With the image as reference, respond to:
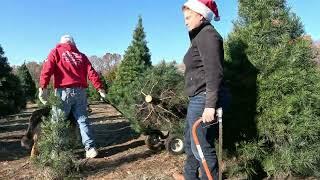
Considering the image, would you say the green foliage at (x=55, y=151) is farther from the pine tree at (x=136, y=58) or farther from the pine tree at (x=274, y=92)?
the pine tree at (x=136, y=58)

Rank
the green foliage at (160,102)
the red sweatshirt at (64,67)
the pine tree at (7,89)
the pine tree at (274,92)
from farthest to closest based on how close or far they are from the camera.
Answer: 1. the pine tree at (7,89)
2. the red sweatshirt at (64,67)
3. the green foliage at (160,102)
4. the pine tree at (274,92)

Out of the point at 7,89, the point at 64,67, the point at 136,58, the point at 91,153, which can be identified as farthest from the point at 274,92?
the point at 136,58

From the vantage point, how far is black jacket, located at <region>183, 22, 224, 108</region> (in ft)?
14.5

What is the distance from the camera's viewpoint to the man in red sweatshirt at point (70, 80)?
7273 mm

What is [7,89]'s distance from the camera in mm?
11164

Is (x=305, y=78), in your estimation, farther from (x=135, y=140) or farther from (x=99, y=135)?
(x=99, y=135)

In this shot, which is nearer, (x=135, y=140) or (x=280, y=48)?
(x=280, y=48)

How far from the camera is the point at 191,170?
510 centimetres

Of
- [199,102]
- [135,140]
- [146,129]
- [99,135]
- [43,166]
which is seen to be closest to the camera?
[199,102]

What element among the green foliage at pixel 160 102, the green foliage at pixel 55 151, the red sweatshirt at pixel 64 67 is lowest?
the green foliage at pixel 55 151

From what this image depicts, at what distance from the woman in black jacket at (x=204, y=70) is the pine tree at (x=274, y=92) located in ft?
2.93

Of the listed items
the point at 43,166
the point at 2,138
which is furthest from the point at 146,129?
the point at 2,138

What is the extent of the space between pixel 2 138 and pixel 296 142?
24.9ft

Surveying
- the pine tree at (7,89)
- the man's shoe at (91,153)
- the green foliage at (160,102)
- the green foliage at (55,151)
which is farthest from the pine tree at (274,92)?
the pine tree at (7,89)
